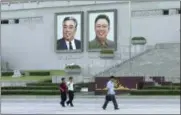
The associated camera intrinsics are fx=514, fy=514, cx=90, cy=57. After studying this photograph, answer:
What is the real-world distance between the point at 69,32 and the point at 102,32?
3.55m

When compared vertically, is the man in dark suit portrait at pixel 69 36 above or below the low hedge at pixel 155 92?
above

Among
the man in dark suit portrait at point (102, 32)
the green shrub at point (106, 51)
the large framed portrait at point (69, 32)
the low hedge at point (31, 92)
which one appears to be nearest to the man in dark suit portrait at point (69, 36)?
the large framed portrait at point (69, 32)

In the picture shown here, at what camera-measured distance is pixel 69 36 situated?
50219 millimetres

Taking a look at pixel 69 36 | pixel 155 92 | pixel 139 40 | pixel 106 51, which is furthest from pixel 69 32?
pixel 155 92

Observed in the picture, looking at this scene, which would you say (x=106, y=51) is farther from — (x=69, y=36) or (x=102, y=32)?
(x=69, y=36)

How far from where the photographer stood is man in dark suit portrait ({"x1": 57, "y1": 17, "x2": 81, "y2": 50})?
50094mm

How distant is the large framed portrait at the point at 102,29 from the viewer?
4819 centimetres

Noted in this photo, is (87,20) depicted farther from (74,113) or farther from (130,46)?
(74,113)

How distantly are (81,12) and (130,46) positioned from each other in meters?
6.67

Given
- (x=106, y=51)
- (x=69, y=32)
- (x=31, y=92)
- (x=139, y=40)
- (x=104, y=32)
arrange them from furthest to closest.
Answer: (x=69, y=32), (x=104, y=32), (x=106, y=51), (x=139, y=40), (x=31, y=92)

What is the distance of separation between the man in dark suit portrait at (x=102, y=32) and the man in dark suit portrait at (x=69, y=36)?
2.11 meters

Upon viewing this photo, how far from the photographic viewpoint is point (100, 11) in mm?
48969

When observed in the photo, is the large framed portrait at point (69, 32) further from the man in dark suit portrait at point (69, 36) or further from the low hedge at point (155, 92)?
the low hedge at point (155, 92)

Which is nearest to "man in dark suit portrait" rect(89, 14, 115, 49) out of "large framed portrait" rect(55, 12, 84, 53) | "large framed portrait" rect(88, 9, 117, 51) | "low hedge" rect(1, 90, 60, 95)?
"large framed portrait" rect(88, 9, 117, 51)
